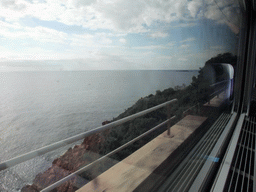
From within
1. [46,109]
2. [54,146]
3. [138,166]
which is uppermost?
[46,109]

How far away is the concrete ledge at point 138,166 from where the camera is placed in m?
0.76

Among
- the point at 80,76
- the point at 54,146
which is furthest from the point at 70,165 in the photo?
the point at 80,76

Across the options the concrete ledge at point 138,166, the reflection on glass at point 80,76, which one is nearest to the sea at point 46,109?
the reflection on glass at point 80,76

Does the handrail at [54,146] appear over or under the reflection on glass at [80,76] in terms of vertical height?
under

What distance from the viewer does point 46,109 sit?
0.53m

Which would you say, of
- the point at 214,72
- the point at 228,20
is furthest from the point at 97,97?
the point at 228,20

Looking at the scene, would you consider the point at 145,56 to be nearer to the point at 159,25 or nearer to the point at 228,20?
the point at 159,25

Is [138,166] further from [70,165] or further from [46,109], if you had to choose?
[46,109]

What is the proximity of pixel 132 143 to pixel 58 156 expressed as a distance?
1.48ft

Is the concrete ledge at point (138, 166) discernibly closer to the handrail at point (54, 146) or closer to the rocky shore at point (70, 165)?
the rocky shore at point (70, 165)

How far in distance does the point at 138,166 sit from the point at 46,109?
2.07ft

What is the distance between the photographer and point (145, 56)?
98cm

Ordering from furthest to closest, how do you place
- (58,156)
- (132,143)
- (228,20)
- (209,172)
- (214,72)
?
(228,20) → (214,72) → (209,172) → (132,143) → (58,156)

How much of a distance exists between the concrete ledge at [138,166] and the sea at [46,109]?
0.26 metres
